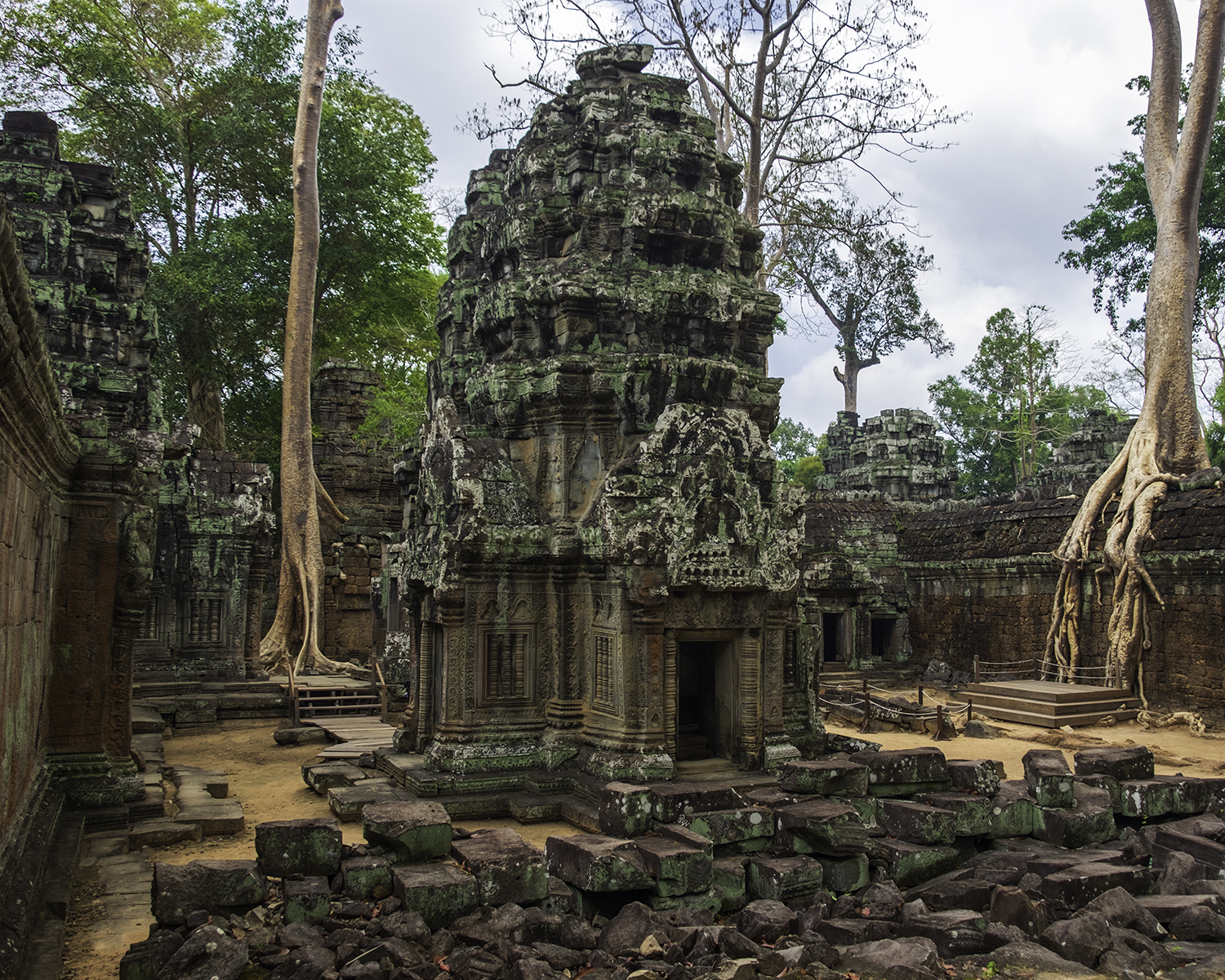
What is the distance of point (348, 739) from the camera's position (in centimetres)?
1098

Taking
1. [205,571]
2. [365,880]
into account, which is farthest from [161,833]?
[205,571]

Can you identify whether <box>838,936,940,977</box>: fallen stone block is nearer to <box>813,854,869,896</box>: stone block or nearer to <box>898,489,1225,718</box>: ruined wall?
<box>813,854,869,896</box>: stone block

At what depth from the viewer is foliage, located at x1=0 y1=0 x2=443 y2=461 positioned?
19.5 metres

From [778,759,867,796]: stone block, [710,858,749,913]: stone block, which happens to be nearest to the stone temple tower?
[778,759,867,796]: stone block

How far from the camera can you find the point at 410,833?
5.52m

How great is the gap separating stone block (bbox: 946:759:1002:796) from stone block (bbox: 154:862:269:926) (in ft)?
16.2

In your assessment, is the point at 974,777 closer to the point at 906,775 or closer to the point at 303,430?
the point at 906,775

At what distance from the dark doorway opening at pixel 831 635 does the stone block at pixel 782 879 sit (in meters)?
13.9

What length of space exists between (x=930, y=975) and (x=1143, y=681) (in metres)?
11.5

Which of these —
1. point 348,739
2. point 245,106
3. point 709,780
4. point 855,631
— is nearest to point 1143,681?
point 855,631

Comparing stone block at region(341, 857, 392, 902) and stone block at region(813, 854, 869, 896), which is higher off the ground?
stone block at region(341, 857, 392, 902)

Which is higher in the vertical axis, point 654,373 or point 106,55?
point 106,55

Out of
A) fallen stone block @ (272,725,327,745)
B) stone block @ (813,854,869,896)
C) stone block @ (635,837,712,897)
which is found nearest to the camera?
stone block @ (635,837,712,897)

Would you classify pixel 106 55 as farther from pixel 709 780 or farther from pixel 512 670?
pixel 709 780
